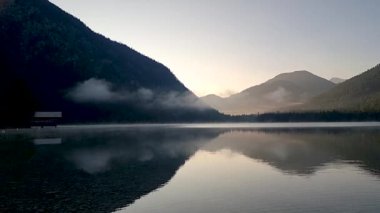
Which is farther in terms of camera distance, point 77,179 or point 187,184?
point 77,179

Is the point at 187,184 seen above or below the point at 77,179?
below

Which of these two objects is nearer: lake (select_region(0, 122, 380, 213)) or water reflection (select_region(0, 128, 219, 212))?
lake (select_region(0, 122, 380, 213))

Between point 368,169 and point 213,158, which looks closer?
point 368,169

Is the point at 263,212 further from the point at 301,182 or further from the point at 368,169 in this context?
the point at 368,169

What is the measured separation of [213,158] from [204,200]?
3453 cm

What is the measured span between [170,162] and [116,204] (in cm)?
2887

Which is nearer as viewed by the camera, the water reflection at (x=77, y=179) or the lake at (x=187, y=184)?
the lake at (x=187, y=184)

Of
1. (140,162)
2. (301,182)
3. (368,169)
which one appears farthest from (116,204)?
(368,169)

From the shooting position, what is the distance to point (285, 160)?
63.0 metres

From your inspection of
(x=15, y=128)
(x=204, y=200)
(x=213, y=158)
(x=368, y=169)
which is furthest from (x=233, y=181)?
(x=15, y=128)

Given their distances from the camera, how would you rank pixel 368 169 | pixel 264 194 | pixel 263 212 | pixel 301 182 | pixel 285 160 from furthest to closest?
pixel 285 160 → pixel 368 169 → pixel 301 182 → pixel 264 194 → pixel 263 212

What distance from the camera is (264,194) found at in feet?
115

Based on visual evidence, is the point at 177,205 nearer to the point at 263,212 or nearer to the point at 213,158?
the point at 263,212

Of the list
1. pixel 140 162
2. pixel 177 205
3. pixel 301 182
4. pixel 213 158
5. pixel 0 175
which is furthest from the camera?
pixel 213 158
